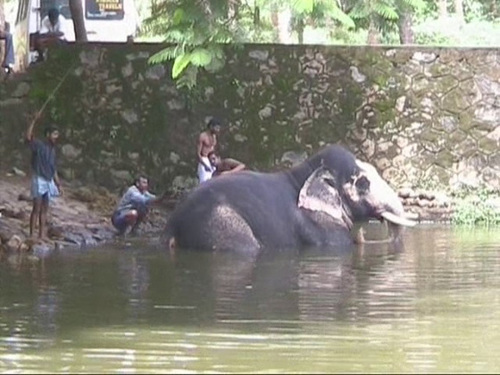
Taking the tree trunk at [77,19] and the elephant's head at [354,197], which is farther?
the tree trunk at [77,19]

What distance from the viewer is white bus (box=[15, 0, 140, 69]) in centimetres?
2359

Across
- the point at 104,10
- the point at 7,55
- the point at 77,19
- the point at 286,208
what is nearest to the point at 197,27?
the point at 286,208

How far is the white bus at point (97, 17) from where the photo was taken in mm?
23594

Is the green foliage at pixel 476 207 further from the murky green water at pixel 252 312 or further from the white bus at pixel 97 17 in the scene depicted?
the white bus at pixel 97 17

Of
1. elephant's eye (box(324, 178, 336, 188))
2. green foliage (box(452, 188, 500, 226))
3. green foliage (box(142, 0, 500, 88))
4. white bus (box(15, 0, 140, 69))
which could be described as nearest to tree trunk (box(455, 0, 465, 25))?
white bus (box(15, 0, 140, 69))

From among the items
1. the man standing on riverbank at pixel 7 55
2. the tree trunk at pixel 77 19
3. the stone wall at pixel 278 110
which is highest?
the tree trunk at pixel 77 19

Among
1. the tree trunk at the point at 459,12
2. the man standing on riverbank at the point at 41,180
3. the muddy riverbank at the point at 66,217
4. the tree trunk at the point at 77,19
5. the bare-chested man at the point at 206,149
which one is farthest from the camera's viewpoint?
the tree trunk at the point at 459,12

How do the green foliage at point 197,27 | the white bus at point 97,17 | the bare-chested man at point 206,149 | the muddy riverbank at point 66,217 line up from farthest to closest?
the white bus at point 97,17 → the bare-chested man at point 206,149 → the muddy riverbank at point 66,217 → the green foliage at point 197,27

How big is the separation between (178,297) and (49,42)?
33.6 ft

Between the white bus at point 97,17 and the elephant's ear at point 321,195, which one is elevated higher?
the white bus at point 97,17

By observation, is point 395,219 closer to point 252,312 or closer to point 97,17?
point 252,312

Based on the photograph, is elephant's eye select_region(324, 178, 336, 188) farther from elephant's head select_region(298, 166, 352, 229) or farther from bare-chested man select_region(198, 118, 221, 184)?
bare-chested man select_region(198, 118, 221, 184)

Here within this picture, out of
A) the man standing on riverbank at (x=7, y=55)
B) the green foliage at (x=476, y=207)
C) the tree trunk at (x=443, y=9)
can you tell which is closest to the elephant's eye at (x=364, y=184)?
the green foliage at (x=476, y=207)

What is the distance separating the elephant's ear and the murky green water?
3.92 ft
